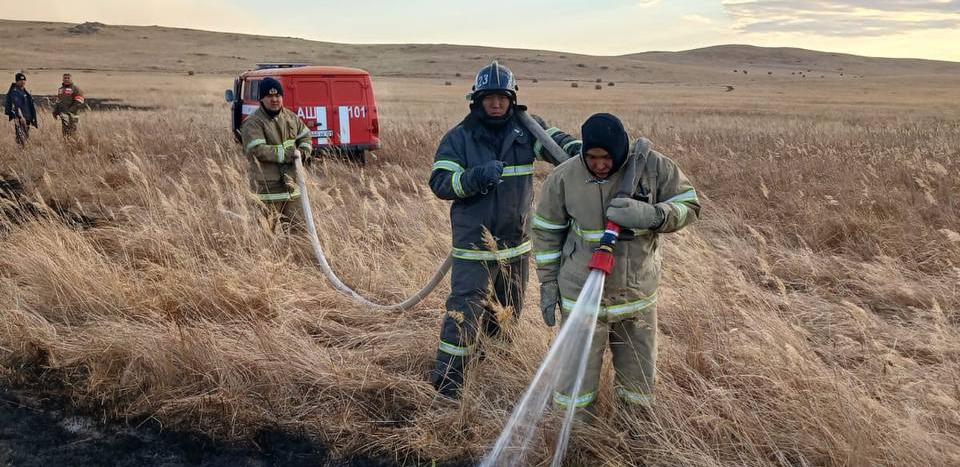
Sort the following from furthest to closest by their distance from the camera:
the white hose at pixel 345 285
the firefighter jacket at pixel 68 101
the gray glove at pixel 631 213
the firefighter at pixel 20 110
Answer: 1. the firefighter jacket at pixel 68 101
2. the firefighter at pixel 20 110
3. the white hose at pixel 345 285
4. the gray glove at pixel 631 213

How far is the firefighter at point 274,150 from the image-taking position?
6238 mm

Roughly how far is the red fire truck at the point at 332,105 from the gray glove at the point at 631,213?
30.6 ft

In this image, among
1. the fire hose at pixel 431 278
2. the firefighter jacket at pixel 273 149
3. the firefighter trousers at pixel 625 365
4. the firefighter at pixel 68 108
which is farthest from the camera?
the firefighter at pixel 68 108

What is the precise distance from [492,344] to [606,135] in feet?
4.75

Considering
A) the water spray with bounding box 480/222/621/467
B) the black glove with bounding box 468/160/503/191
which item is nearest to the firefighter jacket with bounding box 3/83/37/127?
the black glove with bounding box 468/160/503/191

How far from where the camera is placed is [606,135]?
275 cm

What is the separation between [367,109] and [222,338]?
840 cm

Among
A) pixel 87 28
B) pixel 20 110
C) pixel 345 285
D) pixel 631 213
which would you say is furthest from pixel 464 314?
pixel 87 28

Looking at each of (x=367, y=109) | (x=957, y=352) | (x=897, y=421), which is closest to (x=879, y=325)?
(x=957, y=352)

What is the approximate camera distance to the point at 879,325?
428 centimetres

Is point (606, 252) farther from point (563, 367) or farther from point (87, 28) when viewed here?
point (87, 28)

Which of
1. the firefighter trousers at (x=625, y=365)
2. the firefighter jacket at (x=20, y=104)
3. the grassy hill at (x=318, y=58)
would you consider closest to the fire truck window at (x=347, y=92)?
the firefighter jacket at (x=20, y=104)

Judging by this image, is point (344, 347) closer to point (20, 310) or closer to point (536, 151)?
point (536, 151)

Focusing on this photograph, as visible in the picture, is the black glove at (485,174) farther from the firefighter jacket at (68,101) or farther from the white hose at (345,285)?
the firefighter jacket at (68,101)
